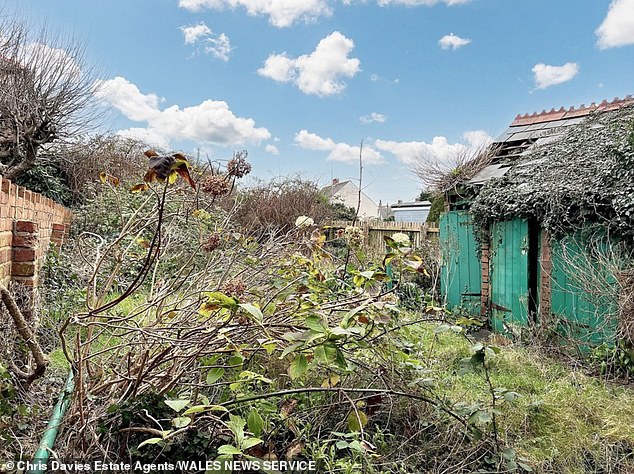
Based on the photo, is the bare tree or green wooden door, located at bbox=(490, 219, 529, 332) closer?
green wooden door, located at bbox=(490, 219, 529, 332)

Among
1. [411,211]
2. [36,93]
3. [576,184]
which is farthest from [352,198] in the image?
[576,184]

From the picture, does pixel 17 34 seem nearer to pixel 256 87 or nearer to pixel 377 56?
pixel 256 87

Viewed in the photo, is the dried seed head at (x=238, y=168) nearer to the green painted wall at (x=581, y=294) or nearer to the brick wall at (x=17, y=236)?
the brick wall at (x=17, y=236)

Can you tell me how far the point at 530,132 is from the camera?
7.99 meters

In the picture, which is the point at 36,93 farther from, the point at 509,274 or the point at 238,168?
the point at 509,274

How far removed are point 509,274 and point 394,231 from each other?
3857 mm

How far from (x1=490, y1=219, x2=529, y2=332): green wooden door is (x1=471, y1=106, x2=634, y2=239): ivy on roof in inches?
9.1

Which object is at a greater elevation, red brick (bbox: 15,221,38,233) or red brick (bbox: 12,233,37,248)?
red brick (bbox: 15,221,38,233)

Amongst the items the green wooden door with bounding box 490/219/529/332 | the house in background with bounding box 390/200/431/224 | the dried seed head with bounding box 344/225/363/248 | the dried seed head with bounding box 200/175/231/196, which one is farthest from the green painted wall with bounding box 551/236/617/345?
the house in background with bounding box 390/200/431/224

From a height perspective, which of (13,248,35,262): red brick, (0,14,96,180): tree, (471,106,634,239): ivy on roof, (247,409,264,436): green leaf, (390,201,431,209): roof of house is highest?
(0,14,96,180): tree

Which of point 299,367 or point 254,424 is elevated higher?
point 299,367

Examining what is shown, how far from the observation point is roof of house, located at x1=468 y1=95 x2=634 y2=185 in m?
7.29

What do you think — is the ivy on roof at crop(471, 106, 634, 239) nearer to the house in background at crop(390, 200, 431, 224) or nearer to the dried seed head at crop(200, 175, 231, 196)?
the dried seed head at crop(200, 175, 231, 196)

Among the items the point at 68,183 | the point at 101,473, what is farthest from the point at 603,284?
the point at 68,183
